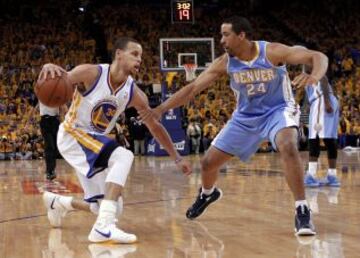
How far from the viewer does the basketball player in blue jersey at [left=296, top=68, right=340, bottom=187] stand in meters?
8.50

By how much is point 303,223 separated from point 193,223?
1.04 metres

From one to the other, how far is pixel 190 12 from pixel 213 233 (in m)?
14.2

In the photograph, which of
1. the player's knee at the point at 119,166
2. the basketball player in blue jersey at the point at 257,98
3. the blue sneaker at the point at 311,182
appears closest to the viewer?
the player's knee at the point at 119,166

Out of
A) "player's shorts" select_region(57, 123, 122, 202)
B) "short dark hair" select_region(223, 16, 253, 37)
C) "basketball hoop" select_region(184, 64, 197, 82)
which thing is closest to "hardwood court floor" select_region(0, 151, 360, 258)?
"player's shorts" select_region(57, 123, 122, 202)

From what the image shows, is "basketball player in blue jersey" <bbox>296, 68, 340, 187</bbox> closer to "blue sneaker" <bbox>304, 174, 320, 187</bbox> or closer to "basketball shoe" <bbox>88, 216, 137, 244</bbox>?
"blue sneaker" <bbox>304, 174, 320, 187</bbox>

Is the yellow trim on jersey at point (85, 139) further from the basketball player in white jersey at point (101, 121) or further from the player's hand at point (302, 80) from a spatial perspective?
the player's hand at point (302, 80)

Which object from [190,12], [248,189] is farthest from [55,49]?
[248,189]

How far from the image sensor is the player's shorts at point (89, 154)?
4941 millimetres

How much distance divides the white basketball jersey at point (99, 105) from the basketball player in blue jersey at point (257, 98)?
0.24 metres

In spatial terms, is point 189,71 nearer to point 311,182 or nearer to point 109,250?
point 311,182

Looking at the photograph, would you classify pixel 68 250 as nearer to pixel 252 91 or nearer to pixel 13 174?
pixel 252 91

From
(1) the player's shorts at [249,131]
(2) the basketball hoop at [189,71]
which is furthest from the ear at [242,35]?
(2) the basketball hoop at [189,71]

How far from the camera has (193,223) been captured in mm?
5613

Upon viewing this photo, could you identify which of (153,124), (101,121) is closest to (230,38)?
(153,124)
